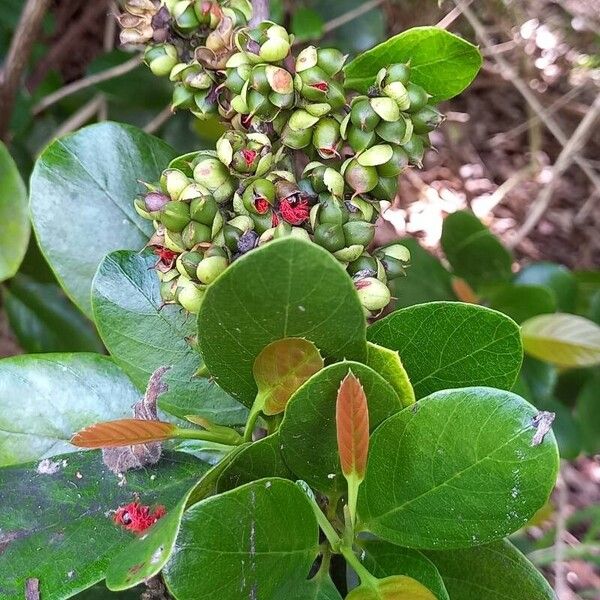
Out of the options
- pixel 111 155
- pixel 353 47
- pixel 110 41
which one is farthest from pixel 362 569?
pixel 110 41

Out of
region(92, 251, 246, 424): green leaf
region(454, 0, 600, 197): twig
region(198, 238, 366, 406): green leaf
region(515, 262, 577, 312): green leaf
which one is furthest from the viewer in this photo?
region(454, 0, 600, 197): twig

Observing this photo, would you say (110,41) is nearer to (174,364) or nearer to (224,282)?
(174,364)

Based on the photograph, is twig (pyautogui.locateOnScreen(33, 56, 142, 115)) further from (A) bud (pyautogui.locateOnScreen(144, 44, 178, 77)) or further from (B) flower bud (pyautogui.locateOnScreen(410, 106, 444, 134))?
(B) flower bud (pyautogui.locateOnScreen(410, 106, 444, 134))

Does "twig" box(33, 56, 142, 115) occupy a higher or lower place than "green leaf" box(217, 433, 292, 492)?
higher

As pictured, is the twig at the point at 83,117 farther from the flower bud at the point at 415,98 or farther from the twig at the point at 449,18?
the flower bud at the point at 415,98

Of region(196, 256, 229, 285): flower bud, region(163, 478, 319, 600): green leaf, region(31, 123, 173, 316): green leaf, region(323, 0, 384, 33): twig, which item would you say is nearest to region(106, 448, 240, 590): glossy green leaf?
region(163, 478, 319, 600): green leaf

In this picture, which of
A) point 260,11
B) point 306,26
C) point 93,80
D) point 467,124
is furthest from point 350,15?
point 467,124

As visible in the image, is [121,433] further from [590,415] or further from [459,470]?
[590,415]
